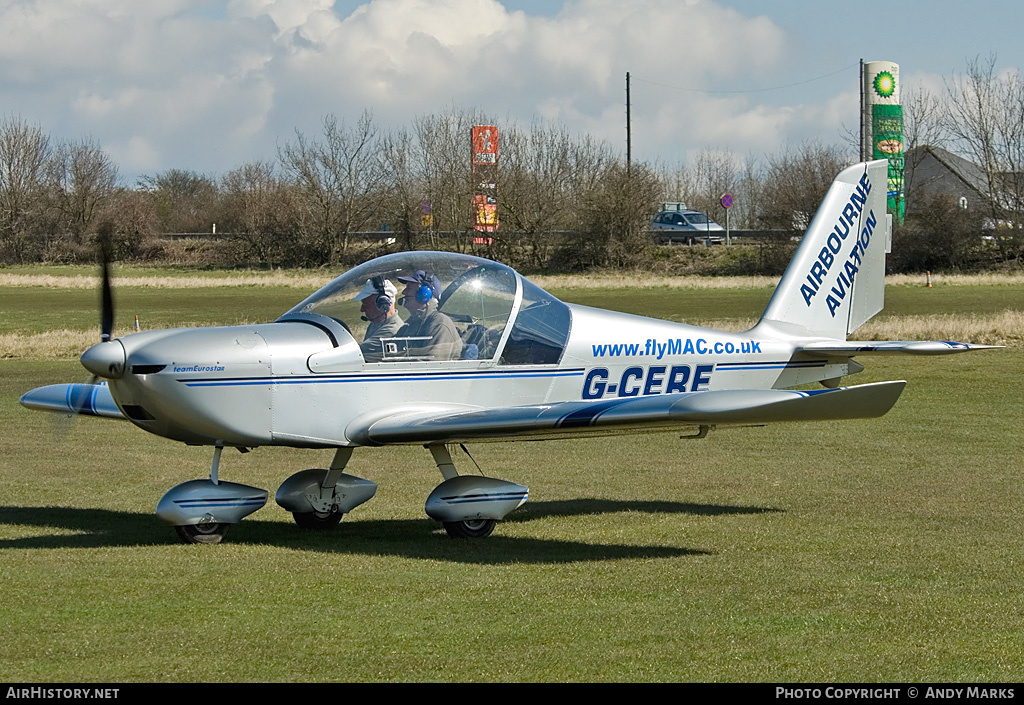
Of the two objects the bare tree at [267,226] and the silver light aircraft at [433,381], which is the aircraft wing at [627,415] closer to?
the silver light aircraft at [433,381]

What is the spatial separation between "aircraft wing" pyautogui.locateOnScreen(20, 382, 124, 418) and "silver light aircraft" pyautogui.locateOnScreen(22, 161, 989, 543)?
2 centimetres

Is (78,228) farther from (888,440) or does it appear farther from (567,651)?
(567,651)

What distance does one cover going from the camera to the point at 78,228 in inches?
3514

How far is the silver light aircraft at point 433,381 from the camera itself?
836cm

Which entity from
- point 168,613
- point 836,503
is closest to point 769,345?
point 836,503

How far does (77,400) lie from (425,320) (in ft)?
11.0

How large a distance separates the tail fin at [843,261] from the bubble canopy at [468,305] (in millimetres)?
2647

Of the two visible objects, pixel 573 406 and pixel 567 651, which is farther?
pixel 573 406

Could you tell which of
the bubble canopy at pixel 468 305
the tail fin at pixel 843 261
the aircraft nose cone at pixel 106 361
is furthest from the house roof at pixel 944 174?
the aircraft nose cone at pixel 106 361

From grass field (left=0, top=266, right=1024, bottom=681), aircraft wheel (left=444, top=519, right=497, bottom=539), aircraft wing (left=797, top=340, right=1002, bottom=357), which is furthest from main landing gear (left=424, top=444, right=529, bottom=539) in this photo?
aircraft wing (left=797, top=340, right=1002, bottom=357)

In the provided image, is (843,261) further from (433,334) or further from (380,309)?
(380,309)

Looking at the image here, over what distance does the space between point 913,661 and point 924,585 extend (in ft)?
5.85

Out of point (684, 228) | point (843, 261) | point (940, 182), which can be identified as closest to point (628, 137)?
point (684, 228)

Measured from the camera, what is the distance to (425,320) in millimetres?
9203
